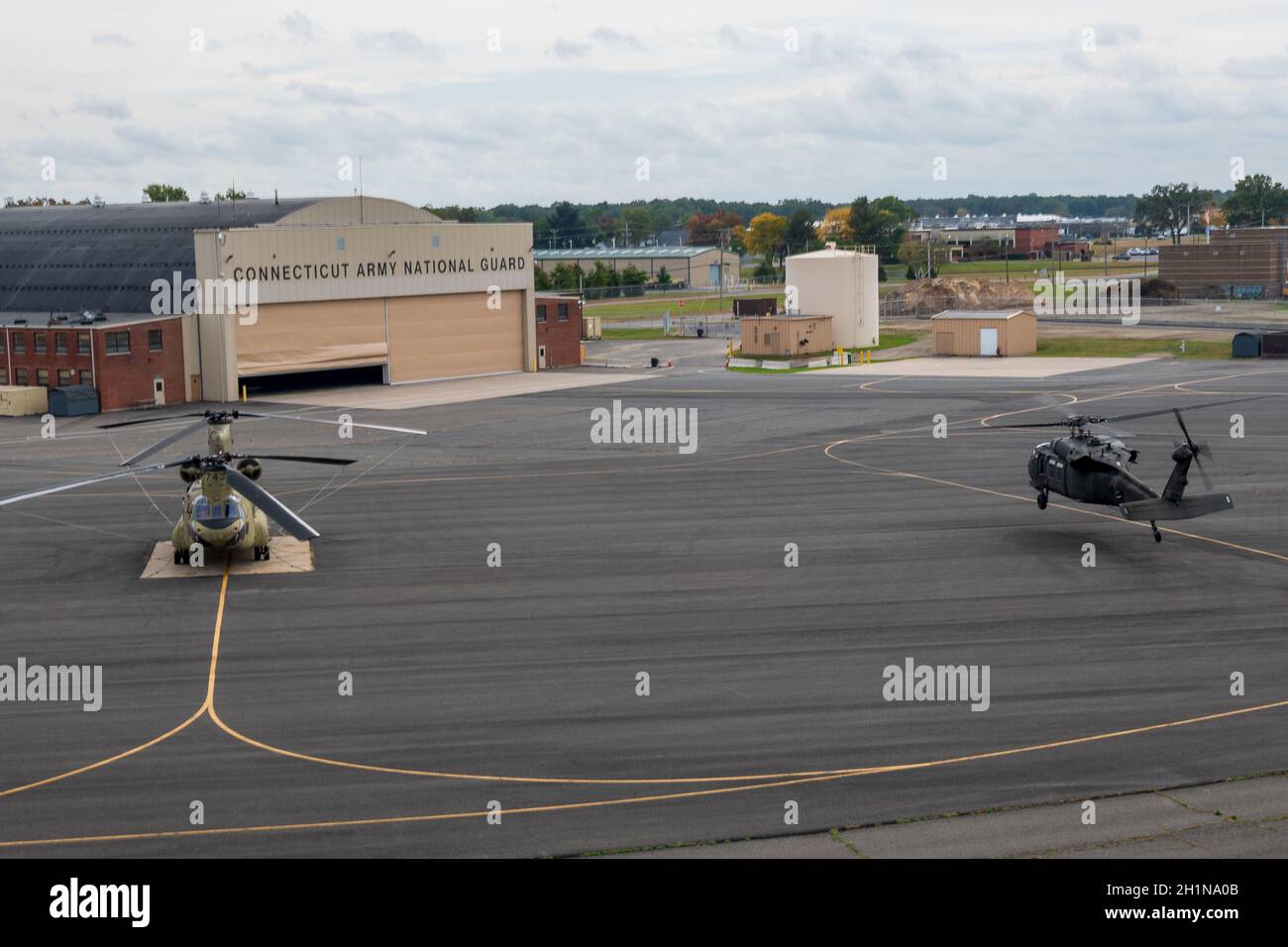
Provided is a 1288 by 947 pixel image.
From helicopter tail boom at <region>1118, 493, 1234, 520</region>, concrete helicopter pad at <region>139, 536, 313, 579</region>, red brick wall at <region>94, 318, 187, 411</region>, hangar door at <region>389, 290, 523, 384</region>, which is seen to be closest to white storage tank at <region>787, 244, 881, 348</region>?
hangar door at <region>389, 290, 523, 384</region>

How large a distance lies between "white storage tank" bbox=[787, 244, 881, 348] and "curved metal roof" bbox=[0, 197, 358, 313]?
3690 centimetres

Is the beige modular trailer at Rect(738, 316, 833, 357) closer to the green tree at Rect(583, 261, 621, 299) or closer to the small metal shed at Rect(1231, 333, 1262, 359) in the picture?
the small metal shed at Rect(1231, 333, 1262, 359)

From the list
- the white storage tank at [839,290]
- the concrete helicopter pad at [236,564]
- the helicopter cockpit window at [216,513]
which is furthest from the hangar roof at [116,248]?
the helicopter cockpit window at [216,513]

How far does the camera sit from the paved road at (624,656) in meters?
23.4

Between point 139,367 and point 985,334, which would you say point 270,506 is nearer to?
point 139,367

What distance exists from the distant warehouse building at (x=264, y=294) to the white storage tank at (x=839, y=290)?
902 inches

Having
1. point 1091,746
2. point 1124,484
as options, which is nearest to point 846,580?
point 1124,484

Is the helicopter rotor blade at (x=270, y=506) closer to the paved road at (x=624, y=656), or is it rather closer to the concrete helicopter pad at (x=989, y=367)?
the paved road at (x=624, y=656)

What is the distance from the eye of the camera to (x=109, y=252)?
93688mm

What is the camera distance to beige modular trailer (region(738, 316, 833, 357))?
102875 millimetres

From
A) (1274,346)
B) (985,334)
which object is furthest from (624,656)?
(985,334)

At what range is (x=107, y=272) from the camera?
3595 inches

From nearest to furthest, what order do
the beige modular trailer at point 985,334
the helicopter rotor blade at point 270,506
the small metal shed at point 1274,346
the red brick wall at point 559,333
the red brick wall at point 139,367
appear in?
the helicopter rotor blade at point 270,506, the red brick wall at point 139,367, the small metal shed at point 1274,346, the red brick wall at point 559,333, the beige modular trailer at point 985,334
